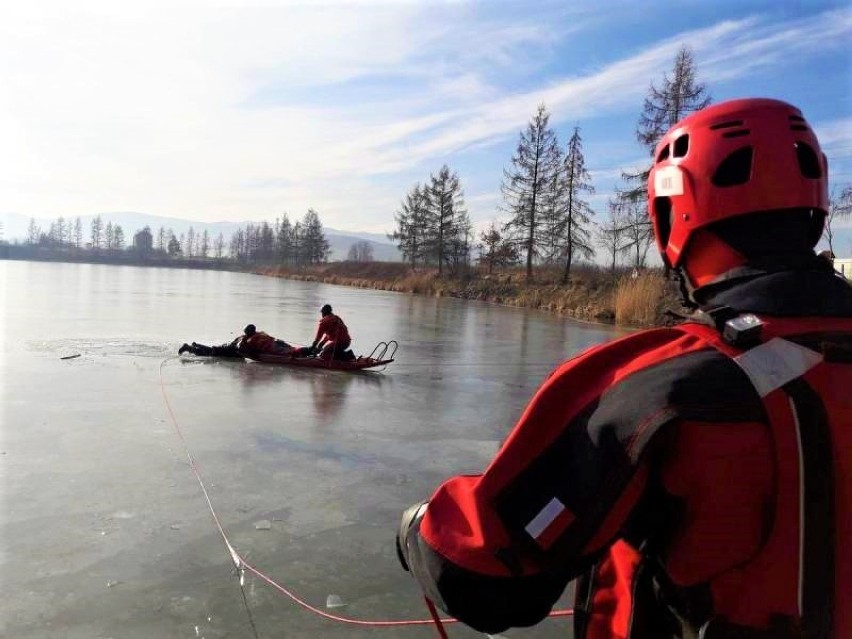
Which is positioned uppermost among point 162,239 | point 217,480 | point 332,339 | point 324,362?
point 162,239

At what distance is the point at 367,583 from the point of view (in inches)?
133

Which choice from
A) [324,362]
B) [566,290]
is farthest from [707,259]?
[566,290]

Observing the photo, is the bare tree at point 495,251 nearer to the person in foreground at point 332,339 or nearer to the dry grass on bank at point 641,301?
the dry grass on bank at point 641,301

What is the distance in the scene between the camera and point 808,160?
141 centimetres

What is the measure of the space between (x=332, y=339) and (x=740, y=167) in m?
9.26

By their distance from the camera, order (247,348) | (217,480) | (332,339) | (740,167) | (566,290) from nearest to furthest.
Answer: (740,167) < (217,480) < (332,339) < (247,348) < (566,290)

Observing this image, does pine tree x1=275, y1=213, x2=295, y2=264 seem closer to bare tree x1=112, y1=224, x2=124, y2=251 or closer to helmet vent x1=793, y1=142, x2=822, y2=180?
bare tree x1=112, y1=224, x2=124, y2=251

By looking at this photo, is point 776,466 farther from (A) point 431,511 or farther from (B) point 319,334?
(B) point 319,334

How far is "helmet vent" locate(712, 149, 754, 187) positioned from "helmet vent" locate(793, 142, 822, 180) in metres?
0.13

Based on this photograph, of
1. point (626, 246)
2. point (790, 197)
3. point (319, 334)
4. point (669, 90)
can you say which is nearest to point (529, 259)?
point (626, 246)

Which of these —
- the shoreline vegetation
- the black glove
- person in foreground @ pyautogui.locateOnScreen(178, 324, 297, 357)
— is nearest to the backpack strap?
the black glove

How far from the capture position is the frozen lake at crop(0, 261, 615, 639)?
3078 mm

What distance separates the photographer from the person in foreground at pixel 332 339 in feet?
33.8

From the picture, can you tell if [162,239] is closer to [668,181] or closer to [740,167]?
[668,181]
